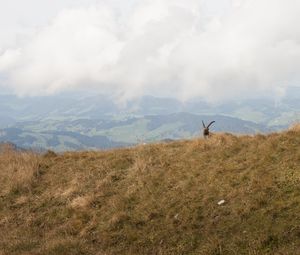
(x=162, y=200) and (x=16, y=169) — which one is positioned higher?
(x=16, y=169)

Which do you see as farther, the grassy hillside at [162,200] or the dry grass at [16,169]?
the dry grass at [16,169]

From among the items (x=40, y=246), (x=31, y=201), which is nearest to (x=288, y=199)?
(x=40, y=246)

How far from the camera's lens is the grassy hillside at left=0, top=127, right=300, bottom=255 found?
1141 cm

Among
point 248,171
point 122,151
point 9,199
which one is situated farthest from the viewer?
point 122,151

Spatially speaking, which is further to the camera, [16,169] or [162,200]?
[16,169]

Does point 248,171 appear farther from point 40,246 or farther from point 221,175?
point 40,246

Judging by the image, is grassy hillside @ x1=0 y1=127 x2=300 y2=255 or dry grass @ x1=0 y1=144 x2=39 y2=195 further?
dry grass @ x1=0 y1=144 x2=39 y2=195

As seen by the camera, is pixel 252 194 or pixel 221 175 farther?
pixel 221 175

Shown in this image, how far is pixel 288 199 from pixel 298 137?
4.83 m

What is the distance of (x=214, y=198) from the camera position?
13586 mm

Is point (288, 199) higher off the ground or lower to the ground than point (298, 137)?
Answer: lower

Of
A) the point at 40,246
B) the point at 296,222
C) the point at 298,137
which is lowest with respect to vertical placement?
the point at 40,246

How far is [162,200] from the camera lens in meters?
14.3

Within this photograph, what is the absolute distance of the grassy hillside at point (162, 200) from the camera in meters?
11.4
